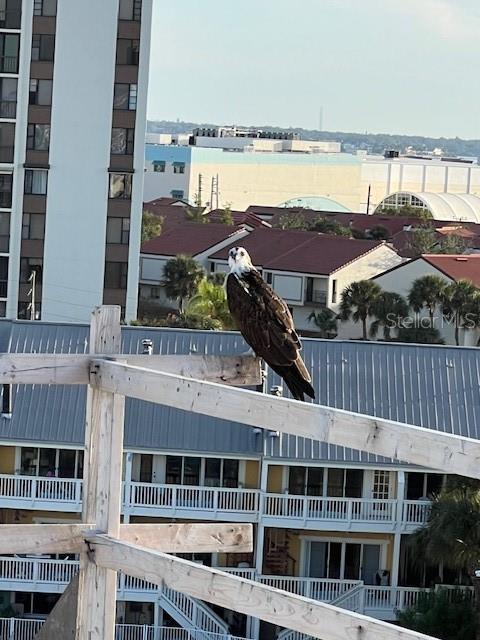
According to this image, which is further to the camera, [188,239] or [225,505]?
[188,239]

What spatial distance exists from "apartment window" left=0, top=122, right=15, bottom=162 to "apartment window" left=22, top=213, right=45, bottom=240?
Answer: 200 centimetres

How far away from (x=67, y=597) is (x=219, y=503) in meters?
17.2

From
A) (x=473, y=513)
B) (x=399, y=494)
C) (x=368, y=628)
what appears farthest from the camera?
(x=399, y=494)

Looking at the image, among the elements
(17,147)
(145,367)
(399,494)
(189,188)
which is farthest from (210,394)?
(189,188)

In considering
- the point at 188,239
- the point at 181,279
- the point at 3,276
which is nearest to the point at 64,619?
the point at 3,276

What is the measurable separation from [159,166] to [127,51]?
239 feet

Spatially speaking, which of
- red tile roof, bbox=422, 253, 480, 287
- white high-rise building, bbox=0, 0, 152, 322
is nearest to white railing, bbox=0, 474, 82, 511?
white high-rise building, bbox=0, 0, 152, 322

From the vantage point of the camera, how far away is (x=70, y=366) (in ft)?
21.8

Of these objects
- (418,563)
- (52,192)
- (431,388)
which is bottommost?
(418,563)

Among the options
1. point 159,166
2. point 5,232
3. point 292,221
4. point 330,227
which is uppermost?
point 159,166

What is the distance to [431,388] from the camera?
80.1 feet

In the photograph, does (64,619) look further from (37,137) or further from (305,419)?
(37,137)

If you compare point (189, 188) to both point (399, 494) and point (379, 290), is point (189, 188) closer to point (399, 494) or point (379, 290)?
point (379, 290)

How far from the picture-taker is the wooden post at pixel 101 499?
6371mm
